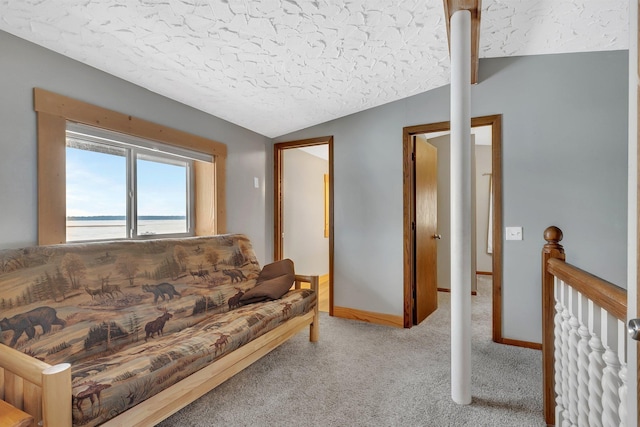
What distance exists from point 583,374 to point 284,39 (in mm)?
2260

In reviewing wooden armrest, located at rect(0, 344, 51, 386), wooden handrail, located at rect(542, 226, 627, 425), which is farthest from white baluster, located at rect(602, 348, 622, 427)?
wooden armrest, located at rect(0, 344, 51, 386)

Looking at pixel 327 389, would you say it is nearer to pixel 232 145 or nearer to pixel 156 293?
pixel 156 293

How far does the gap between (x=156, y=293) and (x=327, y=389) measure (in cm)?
128

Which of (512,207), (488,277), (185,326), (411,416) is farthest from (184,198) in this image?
(488,277)

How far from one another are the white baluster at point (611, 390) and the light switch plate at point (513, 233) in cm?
204

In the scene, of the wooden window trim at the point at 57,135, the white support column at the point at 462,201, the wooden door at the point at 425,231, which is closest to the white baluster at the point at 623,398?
the white support column at the point at 462,201

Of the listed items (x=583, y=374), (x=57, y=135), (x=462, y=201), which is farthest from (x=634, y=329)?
(x=57, y=135)

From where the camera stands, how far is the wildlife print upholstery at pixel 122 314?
1406 millimetres

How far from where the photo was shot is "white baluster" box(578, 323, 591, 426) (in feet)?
3.72

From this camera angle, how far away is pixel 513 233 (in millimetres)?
2787

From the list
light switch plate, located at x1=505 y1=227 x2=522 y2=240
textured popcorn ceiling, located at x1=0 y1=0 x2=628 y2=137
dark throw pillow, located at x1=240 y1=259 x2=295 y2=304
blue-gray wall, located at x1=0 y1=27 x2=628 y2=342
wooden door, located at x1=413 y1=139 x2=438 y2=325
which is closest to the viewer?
textured popcorn ceiling, located at x1=0 y1=0 x2=628 y2=137

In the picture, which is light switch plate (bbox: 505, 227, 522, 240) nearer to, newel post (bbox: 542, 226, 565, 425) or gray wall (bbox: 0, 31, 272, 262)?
newel post (bbox: 542, 226, 565, 425)

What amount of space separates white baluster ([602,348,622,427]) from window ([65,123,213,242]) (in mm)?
2755

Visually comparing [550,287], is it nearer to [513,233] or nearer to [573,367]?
[573,367]
